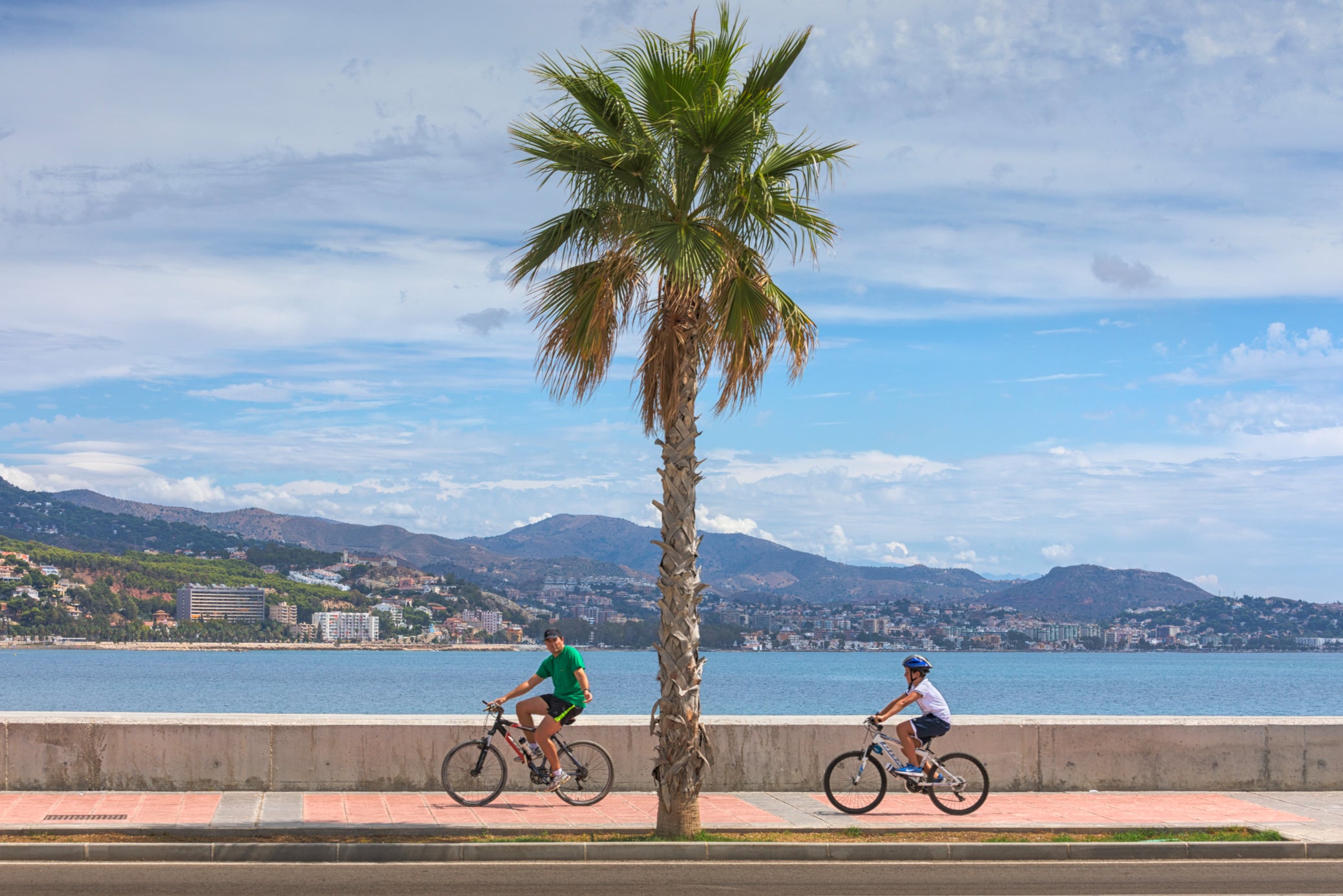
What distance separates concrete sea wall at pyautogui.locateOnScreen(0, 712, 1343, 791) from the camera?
13.4 m

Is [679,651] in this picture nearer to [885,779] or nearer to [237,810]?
[885,779]

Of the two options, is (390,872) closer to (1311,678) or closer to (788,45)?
(788,45)

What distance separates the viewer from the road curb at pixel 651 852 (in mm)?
10680

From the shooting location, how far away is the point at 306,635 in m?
184

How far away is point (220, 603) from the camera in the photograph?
591 feet

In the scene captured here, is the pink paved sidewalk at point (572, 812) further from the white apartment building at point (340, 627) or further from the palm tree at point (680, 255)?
the white apartment building at point (340, 627)

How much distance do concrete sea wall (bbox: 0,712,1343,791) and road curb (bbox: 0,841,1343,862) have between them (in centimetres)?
282

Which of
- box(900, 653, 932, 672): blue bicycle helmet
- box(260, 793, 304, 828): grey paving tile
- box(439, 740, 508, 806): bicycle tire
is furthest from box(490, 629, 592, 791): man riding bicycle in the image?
box(900, 653, 932, 672): blue bicycle helmet

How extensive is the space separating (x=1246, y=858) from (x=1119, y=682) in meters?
121

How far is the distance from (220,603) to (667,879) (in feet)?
598

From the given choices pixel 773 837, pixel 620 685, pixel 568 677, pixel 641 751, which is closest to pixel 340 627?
pixel 620 685

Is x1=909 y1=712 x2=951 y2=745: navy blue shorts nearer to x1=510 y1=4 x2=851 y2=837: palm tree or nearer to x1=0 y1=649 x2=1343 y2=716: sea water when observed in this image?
x1=510 y1=4 x2=851 y2=837: palm tree

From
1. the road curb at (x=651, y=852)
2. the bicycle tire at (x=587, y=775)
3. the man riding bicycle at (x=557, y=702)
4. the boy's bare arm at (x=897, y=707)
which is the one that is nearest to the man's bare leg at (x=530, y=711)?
the man riding bicycle at (x=557, y=702)

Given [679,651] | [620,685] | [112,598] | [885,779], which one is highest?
[679,651]
